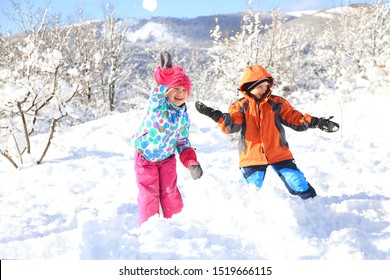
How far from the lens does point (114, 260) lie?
227 cm

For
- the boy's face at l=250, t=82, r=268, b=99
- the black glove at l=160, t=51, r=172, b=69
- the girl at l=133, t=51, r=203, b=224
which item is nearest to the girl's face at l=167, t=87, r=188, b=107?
the girl at l=133, t=51, r=203, b=224

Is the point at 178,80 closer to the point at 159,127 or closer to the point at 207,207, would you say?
the point at 159,127

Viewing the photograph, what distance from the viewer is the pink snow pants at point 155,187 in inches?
132

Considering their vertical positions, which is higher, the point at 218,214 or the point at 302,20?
the point at 302,20

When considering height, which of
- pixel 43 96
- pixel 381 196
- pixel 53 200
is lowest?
pixel 53 200

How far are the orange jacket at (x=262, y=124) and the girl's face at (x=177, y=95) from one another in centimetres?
53

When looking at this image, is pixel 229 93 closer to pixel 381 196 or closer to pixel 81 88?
pixel 81 88

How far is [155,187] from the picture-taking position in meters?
3.44

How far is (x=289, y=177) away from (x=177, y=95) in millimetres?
1333

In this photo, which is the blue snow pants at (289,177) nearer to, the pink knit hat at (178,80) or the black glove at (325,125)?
the black glove at (325,125)

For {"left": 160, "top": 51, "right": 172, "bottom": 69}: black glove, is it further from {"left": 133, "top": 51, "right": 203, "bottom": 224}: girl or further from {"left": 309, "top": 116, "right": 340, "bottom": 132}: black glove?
{"left": 309, "top": 116, "right": 340, "bottom": 132}: black glove

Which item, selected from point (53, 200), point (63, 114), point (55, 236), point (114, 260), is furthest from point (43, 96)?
point (114, 260)

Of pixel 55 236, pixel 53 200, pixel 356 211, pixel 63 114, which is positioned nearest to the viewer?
pixel 55 236

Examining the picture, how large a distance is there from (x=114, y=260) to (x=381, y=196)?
2.83 m
